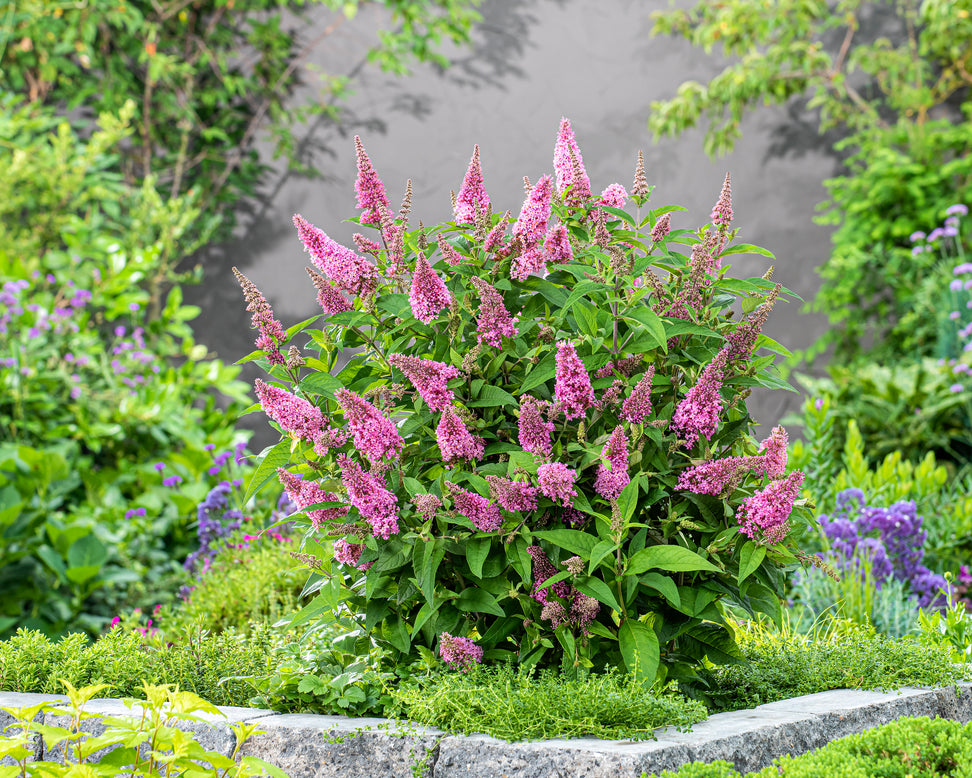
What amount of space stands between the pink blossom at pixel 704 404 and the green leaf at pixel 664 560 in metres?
0.27

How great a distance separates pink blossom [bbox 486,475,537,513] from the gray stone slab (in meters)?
0.45

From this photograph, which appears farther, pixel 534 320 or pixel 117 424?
pixel 117 424

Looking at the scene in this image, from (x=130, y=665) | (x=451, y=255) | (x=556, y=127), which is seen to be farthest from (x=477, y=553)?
(x=556, y=127)

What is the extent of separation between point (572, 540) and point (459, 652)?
0.36 meters

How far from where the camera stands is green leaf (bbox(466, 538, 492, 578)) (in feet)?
5.23

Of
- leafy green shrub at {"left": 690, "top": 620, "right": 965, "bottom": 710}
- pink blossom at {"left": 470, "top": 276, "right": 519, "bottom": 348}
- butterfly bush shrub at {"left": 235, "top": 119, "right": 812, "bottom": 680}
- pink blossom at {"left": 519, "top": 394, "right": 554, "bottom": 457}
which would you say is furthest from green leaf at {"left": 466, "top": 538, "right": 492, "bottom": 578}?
leafy green shrub at {"left": 690, "top": 620, "right": 965, "bottom": 710}

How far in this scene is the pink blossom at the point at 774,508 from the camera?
1617mm

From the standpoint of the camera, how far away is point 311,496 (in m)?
1.75

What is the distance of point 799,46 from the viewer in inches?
228

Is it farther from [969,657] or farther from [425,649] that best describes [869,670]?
[425,649]

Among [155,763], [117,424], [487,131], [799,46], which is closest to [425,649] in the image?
[155,763]

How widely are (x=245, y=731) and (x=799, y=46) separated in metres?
5.90

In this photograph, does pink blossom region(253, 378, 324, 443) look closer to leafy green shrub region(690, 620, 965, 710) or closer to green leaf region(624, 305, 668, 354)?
green leaf region(624, 305, 668, 354)

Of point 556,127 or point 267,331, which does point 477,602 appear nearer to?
point 267,331
